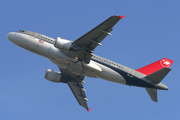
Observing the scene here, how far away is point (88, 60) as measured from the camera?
4184 cm

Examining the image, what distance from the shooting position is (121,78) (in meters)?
43.6

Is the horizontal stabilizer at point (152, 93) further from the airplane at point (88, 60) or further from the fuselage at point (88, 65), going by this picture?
the fuselage at point (88, 65)

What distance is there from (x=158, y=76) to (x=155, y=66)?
4.92 m

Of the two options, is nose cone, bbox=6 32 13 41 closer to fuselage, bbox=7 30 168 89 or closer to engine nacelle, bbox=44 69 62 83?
fuselage, bbox=7 30 168 89

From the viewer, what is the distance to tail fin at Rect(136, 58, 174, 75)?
1801 inches

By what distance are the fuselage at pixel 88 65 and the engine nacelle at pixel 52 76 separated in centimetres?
669

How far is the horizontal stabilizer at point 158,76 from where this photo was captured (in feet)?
134

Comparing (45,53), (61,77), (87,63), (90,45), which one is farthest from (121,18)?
(61,77)

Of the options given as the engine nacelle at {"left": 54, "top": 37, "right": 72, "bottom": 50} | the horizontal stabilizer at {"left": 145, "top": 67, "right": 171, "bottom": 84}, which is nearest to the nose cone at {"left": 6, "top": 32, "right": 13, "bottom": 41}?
the engine nacelle at {"left": 54, "top": 37, "right": 72, "bottom": 50}

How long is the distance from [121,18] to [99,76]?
1266cm

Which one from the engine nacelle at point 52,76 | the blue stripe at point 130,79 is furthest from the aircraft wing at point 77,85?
the blue stripe at point 130,79

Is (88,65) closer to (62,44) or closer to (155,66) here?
(62,44)

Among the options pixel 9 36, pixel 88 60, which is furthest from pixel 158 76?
pixel 9 36

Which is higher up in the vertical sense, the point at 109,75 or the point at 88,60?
the point at 88,60
